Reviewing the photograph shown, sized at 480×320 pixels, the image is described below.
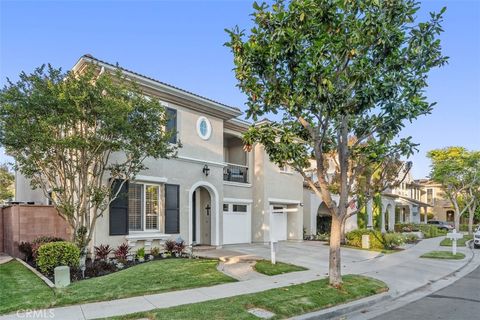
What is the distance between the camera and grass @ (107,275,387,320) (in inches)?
271

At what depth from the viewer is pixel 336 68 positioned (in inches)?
352

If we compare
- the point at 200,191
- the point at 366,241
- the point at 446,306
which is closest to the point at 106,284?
the point at 446,306

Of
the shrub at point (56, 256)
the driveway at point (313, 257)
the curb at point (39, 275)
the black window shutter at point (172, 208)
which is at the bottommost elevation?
the driveway at point (313, 257)

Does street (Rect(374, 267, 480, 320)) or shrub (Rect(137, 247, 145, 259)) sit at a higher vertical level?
shrub (Rect(137, 247, 145, 259))

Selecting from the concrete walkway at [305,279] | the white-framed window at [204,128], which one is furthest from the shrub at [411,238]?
the white-framed window at [204,128]

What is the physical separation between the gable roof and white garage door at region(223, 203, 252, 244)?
196 inches

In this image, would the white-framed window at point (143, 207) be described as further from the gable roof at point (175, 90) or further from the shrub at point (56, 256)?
the gable roof at point (175, 90)

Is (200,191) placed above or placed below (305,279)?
above

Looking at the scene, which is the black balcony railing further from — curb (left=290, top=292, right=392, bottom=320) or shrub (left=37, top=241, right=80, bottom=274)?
curb (left=290, top=292, right=392, bottom=320)

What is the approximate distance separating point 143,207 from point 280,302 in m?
8.03

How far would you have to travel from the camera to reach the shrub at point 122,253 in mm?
12263

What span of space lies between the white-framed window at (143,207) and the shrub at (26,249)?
328 cm

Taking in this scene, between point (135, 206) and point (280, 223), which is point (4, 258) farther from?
point (280, 223)

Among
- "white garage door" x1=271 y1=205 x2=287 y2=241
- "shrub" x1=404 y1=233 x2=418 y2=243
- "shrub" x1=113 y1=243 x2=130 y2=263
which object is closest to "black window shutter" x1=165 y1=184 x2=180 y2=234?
"shrub" x1=113 y1=243 x2=130 y2=263
